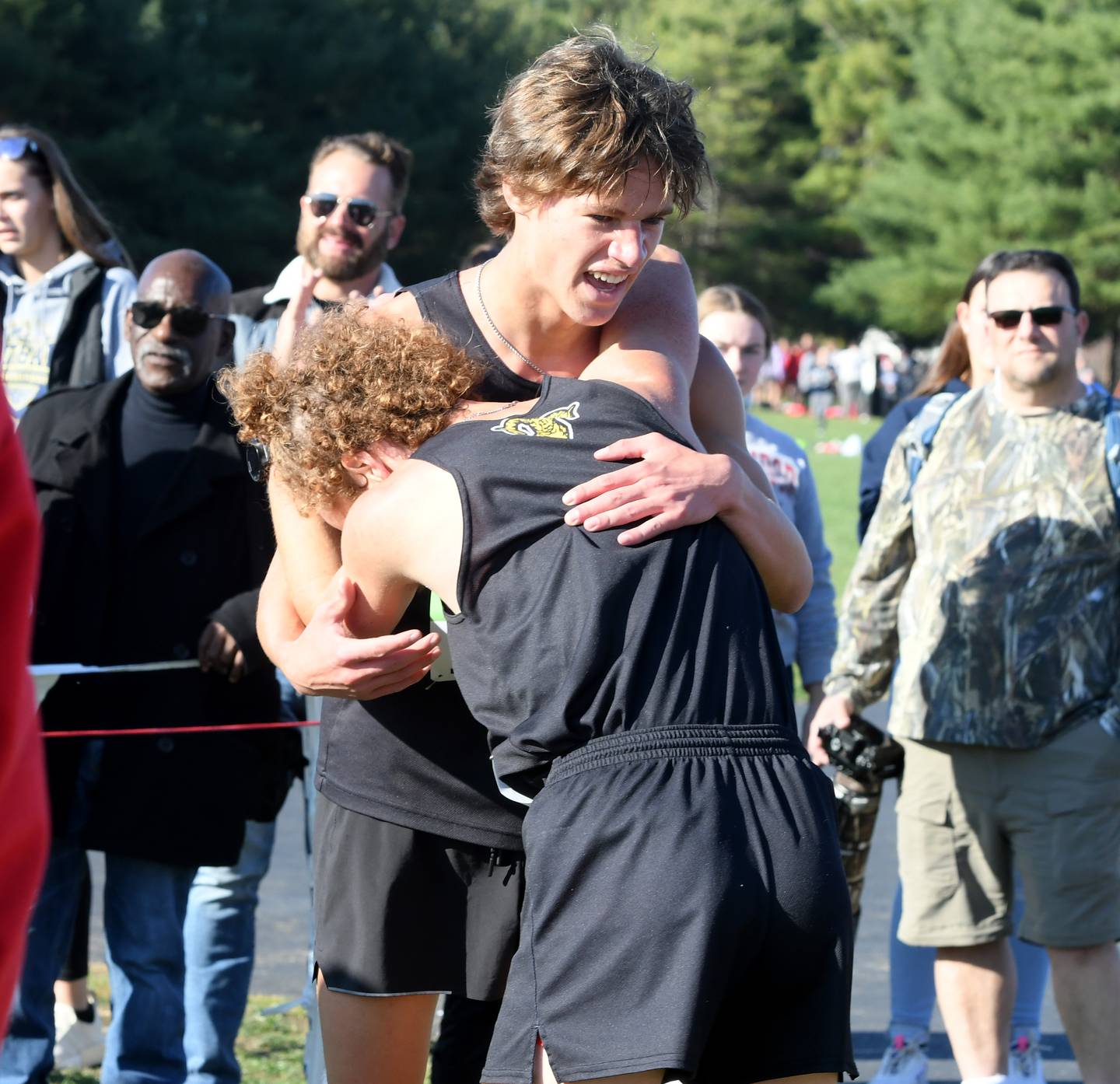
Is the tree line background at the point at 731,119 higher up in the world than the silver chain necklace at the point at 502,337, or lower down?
higher up

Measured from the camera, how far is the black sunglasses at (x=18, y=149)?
527cm

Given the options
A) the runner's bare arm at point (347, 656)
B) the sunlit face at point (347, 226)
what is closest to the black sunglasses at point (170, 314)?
the sunlit face at point (347, 226)

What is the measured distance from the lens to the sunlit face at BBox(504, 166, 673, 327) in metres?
2.60

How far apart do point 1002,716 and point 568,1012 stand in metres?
2.40

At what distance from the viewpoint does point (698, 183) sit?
2.73 m

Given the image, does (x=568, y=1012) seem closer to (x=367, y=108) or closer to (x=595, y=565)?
(x=595, y=565)

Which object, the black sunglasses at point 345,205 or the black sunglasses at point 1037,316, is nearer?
the black sunglasses at point 1037,316

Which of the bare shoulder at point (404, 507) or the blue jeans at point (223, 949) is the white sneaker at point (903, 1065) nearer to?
the blue jeans at point (223, 949)

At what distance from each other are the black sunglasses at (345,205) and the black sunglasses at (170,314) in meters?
1.07

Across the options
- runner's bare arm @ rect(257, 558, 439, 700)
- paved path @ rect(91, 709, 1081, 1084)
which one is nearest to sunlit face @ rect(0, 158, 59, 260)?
paved path @ rect(91, 709, 1081, 1084)

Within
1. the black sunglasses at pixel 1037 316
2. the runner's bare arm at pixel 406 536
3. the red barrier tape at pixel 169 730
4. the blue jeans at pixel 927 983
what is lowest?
the blue jeans at pixel 927 983

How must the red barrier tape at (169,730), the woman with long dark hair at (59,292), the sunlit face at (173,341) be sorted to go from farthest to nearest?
the woman with long dark hair at (59,292) < the sunlit face at (173,341) < the red barrier tape at (169,730)

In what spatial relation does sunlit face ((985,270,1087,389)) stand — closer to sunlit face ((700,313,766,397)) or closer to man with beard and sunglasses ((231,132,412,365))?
sunlit face ((700,313,766,397))

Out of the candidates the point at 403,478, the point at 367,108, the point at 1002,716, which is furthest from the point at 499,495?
the point at 367,108
